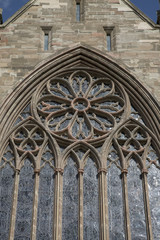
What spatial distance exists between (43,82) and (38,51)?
1.15m

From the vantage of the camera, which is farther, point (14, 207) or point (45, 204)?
point (45, 204)

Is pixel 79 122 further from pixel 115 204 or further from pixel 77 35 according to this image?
pixel 77 35

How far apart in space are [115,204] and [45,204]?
1.85m

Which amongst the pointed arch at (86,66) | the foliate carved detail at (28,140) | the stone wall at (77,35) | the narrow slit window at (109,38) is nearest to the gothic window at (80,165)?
the foliate carved detail at (28,140)

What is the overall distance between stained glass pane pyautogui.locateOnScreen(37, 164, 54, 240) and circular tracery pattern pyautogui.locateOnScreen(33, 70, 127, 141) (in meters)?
1.32

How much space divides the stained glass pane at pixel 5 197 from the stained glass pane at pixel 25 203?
0.78 feet

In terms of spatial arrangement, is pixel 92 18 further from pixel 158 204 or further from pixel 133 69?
pixel 158 204

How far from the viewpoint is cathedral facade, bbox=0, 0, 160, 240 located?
13836 millimetres

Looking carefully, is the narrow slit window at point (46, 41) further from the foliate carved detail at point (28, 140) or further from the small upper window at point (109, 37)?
the foliate carved detail at point (28, 140)

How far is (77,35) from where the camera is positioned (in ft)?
57.1

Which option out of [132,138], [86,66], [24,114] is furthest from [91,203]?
[86,66]

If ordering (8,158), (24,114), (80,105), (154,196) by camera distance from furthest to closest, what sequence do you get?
(80,105), (24,114), (8,158), (154,196)

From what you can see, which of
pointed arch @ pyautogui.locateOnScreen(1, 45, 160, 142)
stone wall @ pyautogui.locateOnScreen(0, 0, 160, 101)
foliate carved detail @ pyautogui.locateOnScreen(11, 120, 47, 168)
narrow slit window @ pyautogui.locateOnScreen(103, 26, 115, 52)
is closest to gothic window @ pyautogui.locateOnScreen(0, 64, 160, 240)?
foliate carved detail @ pyautogui.locateOnScreen(11, 120, 47, 168)

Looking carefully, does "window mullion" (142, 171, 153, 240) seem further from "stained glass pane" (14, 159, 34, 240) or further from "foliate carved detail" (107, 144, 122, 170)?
"stained glass pane" (14, 159, 34, 240)
